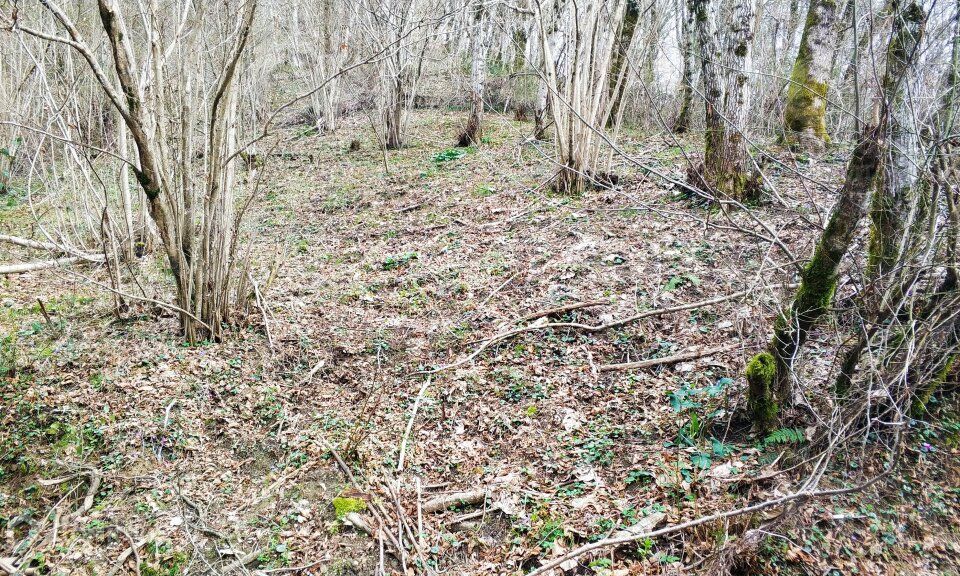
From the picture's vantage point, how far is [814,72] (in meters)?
7.42

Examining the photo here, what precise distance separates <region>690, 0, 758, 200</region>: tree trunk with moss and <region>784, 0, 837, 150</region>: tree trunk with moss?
2437mm

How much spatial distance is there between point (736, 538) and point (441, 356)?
254cm

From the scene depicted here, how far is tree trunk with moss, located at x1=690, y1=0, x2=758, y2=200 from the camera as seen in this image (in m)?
5.11

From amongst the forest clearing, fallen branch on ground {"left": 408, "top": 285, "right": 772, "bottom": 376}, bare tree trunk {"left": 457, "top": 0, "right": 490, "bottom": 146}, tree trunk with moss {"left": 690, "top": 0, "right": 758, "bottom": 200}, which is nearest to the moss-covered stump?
the forest clearing

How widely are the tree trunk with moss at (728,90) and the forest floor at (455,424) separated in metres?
0.40

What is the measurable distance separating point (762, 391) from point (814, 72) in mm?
6782

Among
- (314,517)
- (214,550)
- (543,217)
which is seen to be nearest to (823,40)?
(543,217)

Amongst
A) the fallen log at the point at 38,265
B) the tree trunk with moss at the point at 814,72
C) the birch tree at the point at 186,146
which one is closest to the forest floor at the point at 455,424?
the fallen log at the point at 38,265

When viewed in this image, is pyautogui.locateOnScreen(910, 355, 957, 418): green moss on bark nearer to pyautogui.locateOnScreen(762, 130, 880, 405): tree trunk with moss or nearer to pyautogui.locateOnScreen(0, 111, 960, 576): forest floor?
pyautogui.locateOnScreen(0, 111, 960, 576): forest floor

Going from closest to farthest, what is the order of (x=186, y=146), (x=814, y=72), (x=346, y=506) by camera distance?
(x=346, y=506)
(x=186, y=146)
(x=814, y=72)

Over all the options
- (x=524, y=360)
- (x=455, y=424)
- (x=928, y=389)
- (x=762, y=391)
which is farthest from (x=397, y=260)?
(x=928, y=389)

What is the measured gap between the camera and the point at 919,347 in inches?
87.7

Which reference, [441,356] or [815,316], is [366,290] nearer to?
[441,356]

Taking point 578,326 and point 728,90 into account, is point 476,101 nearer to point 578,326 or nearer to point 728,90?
point 728,90
